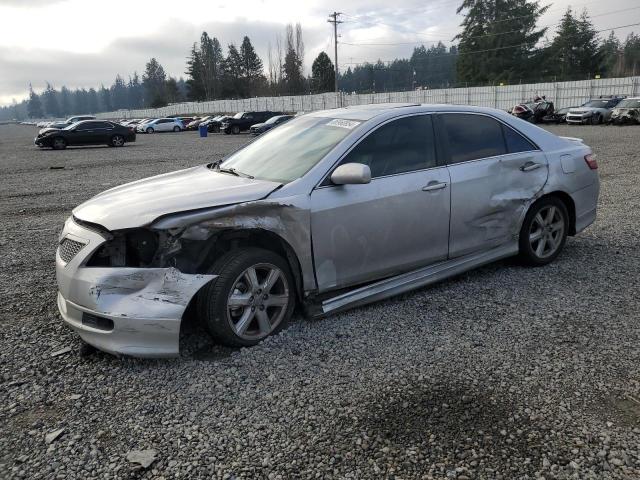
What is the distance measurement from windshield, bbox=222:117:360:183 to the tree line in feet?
173

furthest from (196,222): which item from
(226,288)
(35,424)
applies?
(35,424)

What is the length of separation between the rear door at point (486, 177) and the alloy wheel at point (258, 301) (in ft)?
5.27

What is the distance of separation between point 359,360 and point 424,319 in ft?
2.73

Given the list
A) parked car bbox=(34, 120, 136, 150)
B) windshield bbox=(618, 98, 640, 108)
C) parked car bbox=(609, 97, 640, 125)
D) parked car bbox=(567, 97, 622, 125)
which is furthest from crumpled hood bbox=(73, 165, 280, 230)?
parked car bbox=(567, 97, 622, 125)

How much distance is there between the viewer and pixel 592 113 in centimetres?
3075

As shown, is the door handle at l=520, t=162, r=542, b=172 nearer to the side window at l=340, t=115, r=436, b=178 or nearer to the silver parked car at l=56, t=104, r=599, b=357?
the silver parked car at l=56, t=104, r=599, b=357

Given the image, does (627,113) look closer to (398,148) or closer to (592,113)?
(592,113)

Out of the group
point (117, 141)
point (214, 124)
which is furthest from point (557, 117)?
point (117, 141)

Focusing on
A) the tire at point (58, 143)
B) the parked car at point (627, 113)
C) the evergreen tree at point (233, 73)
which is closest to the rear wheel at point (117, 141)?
the tire at point (58, 143)

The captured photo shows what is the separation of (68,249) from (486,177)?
3.37 m

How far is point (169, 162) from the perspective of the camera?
1773 centimetres

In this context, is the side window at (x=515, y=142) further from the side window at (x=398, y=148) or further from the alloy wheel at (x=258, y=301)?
the alloy wheel at (x=258, y=301)

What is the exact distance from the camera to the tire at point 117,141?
27.9m

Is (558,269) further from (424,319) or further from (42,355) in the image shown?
(42,355)
